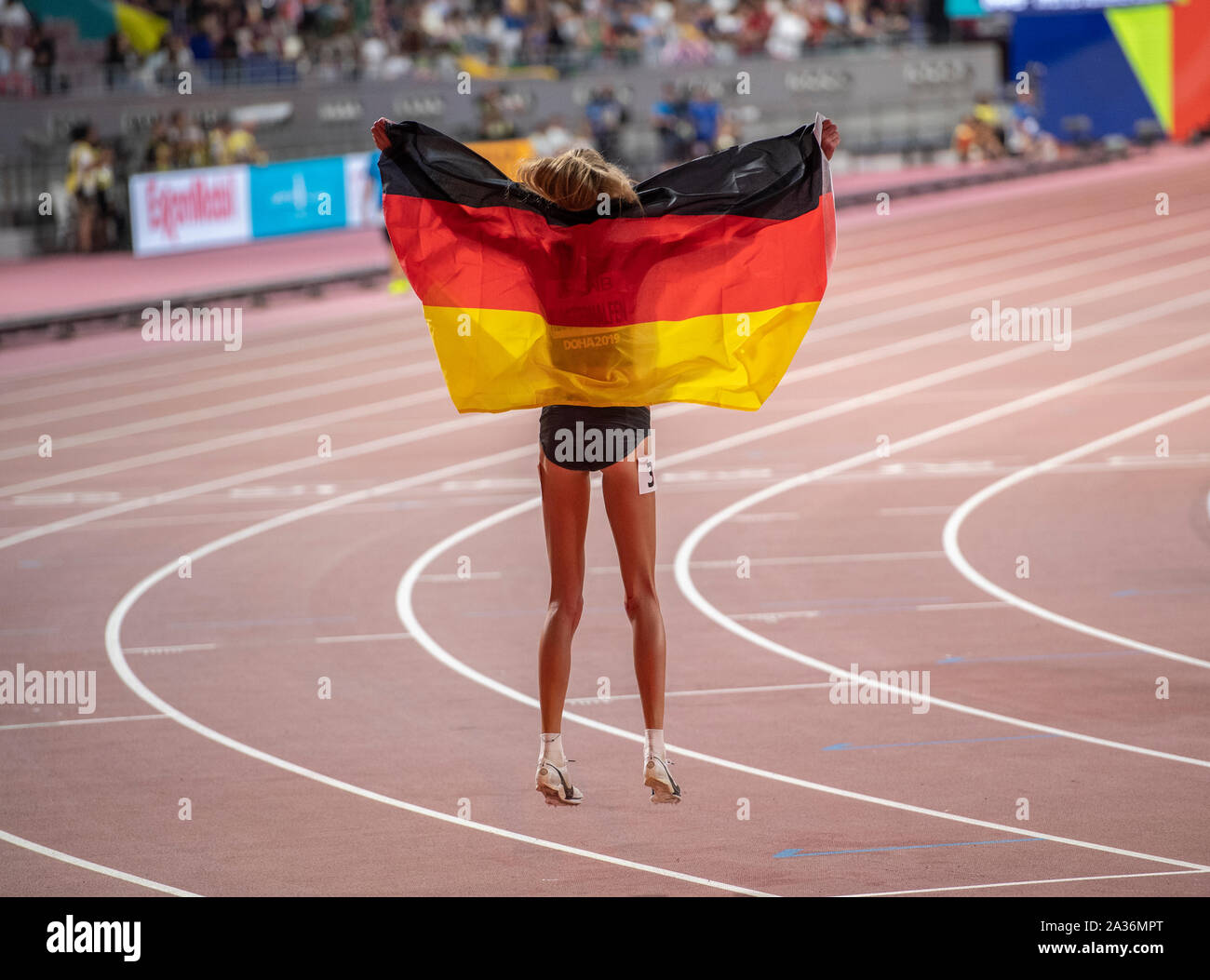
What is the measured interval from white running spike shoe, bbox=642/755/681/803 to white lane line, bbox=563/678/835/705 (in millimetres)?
1972

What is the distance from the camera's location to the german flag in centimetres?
666

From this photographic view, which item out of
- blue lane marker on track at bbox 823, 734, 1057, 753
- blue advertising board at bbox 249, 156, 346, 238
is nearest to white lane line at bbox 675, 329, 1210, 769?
blue lane marker on track at bbox 823, 734, 1057, 753

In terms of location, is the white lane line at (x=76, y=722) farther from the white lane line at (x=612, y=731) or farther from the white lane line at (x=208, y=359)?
the white lane line at (x=208, y=359)

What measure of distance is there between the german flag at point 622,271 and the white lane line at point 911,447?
7.36ft

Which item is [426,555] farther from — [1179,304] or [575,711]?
[1179,304]

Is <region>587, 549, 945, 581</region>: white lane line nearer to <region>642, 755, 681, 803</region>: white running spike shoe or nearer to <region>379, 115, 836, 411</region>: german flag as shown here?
<region>379, 115, 836, 411</region>: german flag

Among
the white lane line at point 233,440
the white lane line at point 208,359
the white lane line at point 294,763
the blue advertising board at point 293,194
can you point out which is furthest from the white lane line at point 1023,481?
the blue advertising board at point 293,194

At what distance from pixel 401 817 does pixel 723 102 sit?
3404cm

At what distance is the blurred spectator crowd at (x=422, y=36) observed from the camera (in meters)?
30.5

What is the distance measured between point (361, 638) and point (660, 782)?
379 centimetres

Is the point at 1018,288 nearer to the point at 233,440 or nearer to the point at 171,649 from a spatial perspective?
the point at 233,440

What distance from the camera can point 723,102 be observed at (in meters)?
39.4

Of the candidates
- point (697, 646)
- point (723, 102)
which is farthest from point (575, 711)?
point (723, 102)

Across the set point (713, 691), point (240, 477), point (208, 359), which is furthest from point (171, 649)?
point (208, 359)
